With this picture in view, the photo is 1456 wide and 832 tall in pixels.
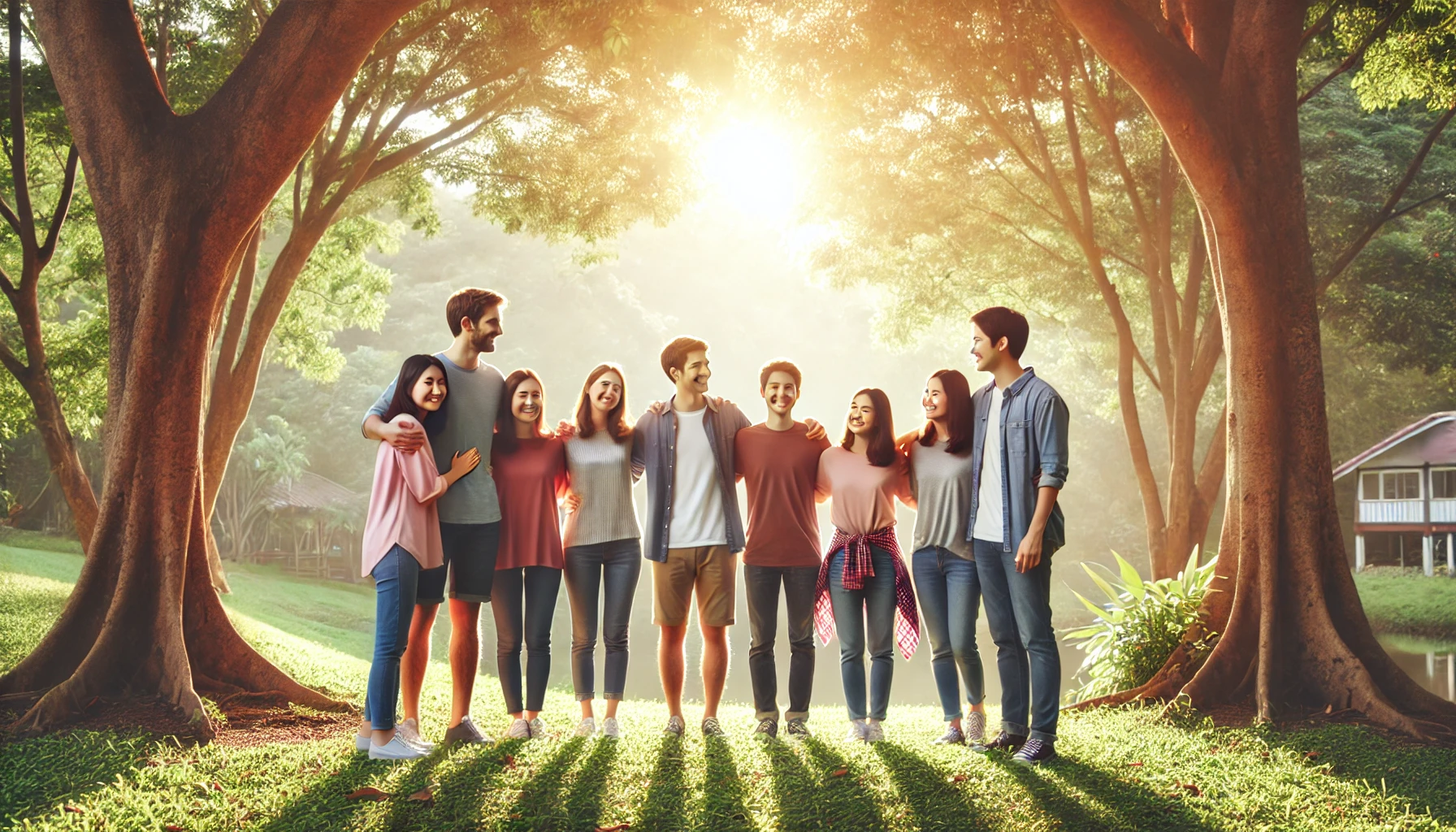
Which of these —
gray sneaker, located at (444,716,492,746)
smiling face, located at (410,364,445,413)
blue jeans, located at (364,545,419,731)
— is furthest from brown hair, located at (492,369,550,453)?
gray sneaker, located at (444,716,492,746)

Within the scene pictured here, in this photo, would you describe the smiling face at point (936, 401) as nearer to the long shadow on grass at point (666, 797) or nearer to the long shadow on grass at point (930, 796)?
the long shadow on grass at point (930, 796)

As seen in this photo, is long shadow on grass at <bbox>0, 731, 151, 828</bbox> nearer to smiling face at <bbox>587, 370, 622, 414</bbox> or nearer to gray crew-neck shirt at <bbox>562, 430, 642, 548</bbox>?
gray crew-neck shirt at <bbox>562, 430, 642, 548</bbox>

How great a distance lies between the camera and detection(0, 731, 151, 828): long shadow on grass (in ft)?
14.1

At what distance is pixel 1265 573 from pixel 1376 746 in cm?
121

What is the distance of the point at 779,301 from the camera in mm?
72812

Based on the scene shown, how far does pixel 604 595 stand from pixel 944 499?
6.24 ft

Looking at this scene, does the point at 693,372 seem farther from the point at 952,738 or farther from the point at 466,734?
the point at 952,738

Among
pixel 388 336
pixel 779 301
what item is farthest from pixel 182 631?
pixel 779 301

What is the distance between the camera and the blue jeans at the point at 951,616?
17.3ft

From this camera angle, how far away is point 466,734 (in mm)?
5262

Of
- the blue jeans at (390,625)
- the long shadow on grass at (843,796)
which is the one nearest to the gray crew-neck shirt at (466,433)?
the blue jeans at (390,625)

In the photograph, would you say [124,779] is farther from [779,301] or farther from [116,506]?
A: [779,301]

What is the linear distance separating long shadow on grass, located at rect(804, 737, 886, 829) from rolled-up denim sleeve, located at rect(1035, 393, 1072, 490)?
1.62 meters

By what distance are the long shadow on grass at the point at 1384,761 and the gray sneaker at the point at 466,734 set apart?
421 cm
